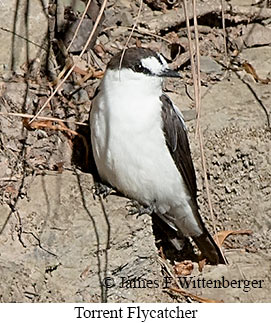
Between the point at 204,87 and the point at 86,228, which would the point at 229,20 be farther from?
the point at 86,228

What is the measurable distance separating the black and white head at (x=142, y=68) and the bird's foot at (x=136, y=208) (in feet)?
1.95

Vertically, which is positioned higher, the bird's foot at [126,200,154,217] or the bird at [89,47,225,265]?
the bird at [89,47,225,265]

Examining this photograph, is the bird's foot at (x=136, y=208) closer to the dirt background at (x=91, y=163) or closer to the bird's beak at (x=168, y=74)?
the dirt background at (x=91, y=163)

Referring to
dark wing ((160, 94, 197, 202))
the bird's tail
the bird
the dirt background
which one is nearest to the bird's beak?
the bird

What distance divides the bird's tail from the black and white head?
36.7 inches

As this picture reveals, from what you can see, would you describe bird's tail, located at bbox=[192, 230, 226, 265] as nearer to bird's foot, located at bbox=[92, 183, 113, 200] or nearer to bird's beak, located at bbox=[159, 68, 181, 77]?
bird's foot, located at bbox=[92, 183, 113, 200]

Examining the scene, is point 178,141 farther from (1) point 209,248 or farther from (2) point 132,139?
(1) point 209,248

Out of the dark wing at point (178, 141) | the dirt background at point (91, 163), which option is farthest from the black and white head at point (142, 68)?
the dirt background at point (91, 163)

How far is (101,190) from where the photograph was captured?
14.3 ft

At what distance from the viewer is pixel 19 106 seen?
4676mm

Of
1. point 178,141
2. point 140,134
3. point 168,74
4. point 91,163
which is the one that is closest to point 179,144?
point 178,141

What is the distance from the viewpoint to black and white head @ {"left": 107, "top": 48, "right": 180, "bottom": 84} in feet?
14.0

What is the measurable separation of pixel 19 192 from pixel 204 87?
1414 mm

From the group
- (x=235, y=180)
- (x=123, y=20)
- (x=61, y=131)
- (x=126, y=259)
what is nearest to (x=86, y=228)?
(x=126, y=259)
